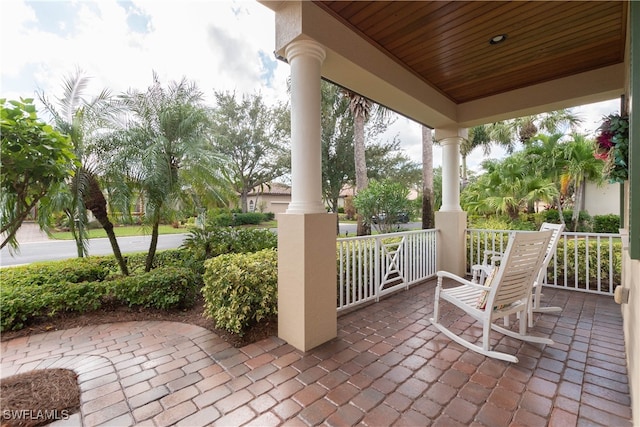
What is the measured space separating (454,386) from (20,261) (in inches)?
489

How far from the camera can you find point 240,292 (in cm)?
283

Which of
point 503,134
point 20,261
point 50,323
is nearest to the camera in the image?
point 50,323

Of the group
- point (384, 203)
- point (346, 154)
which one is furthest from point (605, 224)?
point (346, 154)

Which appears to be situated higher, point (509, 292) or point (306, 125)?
point (306, 125)

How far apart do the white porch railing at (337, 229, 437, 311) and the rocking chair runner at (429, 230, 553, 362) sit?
116 centimetres

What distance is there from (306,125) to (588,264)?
4736 millimetres

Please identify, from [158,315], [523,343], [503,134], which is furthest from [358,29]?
[503,134]

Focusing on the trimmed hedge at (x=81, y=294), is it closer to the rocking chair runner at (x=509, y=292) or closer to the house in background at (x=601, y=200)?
the rocking chair runner at (x=509, y=292)

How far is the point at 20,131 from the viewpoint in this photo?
1554 millimetres

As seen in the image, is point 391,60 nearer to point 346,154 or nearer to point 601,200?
point 346,154

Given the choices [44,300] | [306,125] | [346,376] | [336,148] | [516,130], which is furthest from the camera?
[516,130]

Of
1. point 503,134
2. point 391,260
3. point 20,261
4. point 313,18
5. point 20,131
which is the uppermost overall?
point 503,134

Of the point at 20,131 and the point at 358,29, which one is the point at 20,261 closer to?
the point at 20,131

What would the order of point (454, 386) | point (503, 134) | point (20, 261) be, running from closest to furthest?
point (454, 386), point (20, 261), point (503, 134)
